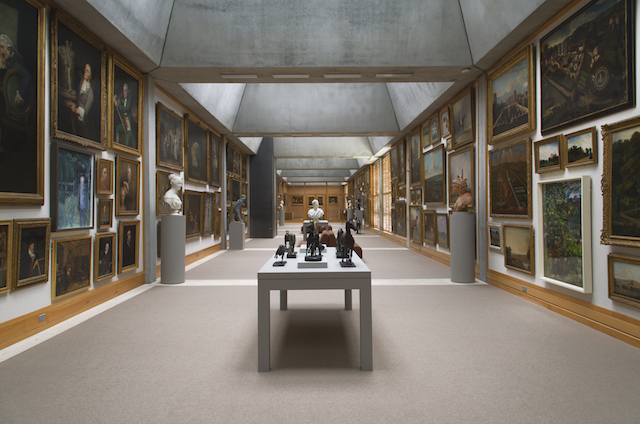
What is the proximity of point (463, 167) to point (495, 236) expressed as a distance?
2661mm

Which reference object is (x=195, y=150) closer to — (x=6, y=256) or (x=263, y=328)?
(x=6, y=256)

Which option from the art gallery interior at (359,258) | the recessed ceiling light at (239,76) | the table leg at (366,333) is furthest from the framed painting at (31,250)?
the recessed ceiling light at (239,76)

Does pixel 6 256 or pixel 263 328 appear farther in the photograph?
pixel 6 256

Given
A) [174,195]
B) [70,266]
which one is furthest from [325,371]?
[174,195]

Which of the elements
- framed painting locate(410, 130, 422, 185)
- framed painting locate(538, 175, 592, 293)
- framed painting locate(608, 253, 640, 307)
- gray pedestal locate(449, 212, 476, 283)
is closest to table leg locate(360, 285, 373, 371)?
framed painting locate(608, 253, 640, 307)

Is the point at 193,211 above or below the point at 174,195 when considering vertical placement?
below

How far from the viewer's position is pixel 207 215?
13.9 meters

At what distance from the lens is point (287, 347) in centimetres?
466

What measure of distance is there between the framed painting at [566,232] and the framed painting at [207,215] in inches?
446

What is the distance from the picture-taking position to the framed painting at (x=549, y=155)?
6.14 metres

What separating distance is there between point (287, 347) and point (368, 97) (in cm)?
1316

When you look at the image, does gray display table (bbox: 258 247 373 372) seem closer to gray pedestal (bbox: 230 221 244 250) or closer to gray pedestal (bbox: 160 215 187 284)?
gray pedestal (bbox: 160 215 187 284)

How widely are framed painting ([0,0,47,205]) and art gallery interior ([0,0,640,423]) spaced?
32 mm

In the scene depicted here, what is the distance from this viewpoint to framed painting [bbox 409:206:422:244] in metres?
14.7
